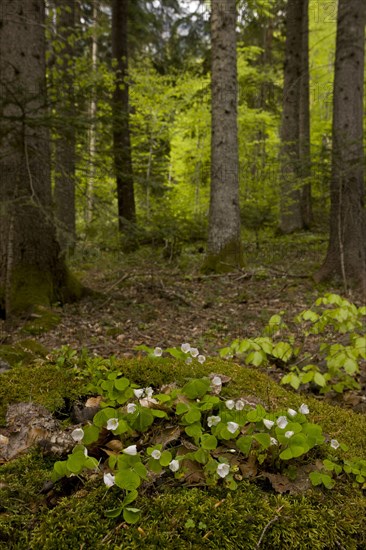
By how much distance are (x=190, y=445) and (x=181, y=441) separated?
0.16ft

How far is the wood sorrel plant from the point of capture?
1.40m

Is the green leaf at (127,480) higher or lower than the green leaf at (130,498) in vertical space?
higher

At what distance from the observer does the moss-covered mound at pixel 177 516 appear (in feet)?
4.09

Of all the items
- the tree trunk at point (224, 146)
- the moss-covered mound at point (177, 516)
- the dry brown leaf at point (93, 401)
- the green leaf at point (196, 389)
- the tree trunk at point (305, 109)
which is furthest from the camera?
the tree trunk at point (305, 109)

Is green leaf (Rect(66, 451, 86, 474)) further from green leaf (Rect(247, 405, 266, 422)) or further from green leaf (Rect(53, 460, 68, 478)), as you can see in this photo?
green leaf (Rect(247, 405, 266, 422))

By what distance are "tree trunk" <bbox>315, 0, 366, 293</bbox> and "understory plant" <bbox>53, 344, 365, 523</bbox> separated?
582cm

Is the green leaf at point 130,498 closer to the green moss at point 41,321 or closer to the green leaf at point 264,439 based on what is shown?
the green leaf at point 264,439

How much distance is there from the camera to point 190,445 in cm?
163

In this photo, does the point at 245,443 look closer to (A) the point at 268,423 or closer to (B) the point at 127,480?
(A) the point at 268,423

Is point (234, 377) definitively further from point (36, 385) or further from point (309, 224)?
point (309, 224)

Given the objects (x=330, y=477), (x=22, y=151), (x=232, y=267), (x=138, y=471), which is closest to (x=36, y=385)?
(x=138, y=471)

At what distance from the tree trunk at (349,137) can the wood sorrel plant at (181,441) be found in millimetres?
5841

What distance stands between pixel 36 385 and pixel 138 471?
1017 mm

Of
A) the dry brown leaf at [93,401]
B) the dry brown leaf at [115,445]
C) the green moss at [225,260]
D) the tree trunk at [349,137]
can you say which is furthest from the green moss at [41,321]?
the tree trunk at [349,137]
